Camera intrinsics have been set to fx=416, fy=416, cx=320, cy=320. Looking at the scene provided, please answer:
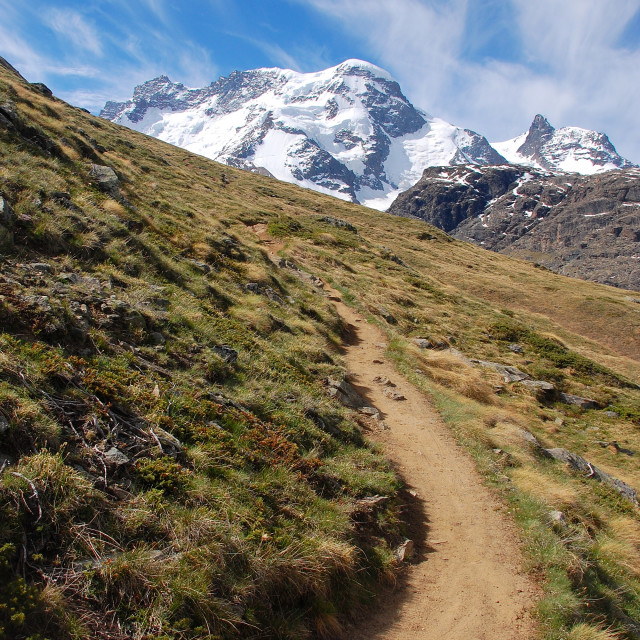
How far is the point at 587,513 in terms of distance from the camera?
30.1ft

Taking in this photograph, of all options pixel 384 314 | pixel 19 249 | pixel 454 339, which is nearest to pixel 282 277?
pixel 384 314

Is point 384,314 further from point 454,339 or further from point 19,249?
point 19,249

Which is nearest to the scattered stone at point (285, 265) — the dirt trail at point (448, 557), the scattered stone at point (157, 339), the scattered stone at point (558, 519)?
the dirt trail at point (448, 557)

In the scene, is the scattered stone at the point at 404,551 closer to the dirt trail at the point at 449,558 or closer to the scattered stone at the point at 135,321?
the dirt trail at the point at 449,558

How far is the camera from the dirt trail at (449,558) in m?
5.66

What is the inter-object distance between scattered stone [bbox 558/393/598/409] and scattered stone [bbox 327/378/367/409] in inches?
468

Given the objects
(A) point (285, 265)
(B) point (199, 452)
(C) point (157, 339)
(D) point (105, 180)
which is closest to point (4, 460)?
(B) point (199, 452)

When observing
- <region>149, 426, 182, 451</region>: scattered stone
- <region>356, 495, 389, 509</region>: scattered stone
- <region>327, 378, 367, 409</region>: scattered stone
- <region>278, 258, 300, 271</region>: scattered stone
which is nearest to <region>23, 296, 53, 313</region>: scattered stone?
<region>149, 426, 182, 451</region>: scattered stone

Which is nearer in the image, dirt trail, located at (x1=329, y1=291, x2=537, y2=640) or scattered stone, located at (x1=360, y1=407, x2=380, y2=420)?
dirt trail, located at (x1=329, y1=291, x2=537, y2=640)

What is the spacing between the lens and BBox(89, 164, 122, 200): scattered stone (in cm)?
1653

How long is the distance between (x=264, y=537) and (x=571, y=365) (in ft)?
79.6

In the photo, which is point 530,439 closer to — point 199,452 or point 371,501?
point 371,501

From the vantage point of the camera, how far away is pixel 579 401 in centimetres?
1909

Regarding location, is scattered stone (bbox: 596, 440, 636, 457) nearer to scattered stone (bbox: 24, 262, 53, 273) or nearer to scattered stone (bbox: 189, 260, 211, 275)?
scattered stone (bbox: 189, 260, 211, 275)
